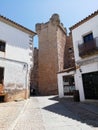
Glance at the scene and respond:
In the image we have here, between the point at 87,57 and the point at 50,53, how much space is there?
38.4 feet

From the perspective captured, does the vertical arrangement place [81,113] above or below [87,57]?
below

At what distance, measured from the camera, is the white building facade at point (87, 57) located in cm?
1026

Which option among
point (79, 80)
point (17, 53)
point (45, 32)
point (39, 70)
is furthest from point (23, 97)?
point (45, 32)

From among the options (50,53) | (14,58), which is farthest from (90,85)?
(50,53)

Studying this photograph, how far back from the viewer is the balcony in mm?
10170

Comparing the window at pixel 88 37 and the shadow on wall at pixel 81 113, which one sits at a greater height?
the window at pixel 88 37

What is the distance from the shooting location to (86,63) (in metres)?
10.7

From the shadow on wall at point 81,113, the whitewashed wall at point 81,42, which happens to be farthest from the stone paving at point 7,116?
the whitewashed wall at point 81,42

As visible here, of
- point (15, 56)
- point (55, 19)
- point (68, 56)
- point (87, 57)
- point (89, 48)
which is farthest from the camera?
point (68, 56)

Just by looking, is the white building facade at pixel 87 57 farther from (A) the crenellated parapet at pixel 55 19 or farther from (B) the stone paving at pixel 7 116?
(A) the crenellated parapet at pixel 55 19

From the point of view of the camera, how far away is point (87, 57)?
10.8 metres

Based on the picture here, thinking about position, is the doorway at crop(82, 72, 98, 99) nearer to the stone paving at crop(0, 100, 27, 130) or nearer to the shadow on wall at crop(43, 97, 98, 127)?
the shadow on wall at crop(43, 97, 98, 127)

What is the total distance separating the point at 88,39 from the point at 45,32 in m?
13.0

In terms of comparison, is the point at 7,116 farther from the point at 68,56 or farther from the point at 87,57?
the point at 68,56
